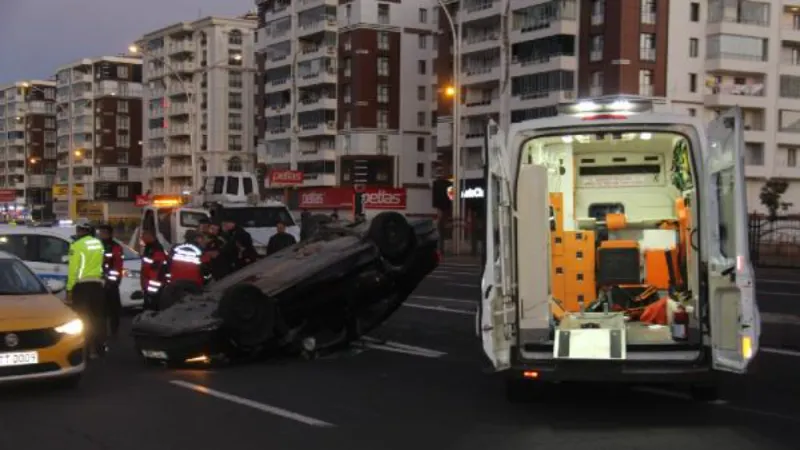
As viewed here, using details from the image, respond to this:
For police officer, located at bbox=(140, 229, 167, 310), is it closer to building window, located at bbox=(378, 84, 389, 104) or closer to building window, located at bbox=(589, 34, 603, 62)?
building window, located at bbox=(589, 34, 603, 62)

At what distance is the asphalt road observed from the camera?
24.7 ft

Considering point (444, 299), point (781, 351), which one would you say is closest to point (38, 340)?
point (781, 351)

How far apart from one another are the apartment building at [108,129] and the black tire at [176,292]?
377ft

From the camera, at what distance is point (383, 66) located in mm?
84750

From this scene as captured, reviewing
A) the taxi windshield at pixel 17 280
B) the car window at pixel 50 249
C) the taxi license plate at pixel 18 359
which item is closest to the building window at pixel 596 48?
the car window at pixel 50 249

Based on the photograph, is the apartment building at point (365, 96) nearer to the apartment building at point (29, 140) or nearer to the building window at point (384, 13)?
the building window at point (384, 13)

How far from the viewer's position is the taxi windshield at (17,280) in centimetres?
995

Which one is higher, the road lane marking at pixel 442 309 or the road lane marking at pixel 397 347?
the road lane marking at pixel 397 347

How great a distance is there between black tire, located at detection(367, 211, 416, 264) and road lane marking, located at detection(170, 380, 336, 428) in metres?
3.05

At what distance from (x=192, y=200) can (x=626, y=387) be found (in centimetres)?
2452

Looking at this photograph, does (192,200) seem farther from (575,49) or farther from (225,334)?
(575,49)

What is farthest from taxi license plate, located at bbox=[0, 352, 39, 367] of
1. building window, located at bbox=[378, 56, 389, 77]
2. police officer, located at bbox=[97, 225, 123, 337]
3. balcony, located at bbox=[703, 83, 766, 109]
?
building window, located at bbox=[378, 56, 389, 77]

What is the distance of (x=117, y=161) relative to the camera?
415 feet

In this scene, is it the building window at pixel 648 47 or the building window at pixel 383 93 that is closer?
the building window at pixel 648 47
